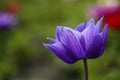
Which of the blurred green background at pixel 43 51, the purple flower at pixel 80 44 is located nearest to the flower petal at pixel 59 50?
the purple flower at pixel 80 44

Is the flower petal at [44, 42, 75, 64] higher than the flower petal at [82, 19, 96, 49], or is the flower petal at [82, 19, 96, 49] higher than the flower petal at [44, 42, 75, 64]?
the flower petal at [82, 19, 96, 49]

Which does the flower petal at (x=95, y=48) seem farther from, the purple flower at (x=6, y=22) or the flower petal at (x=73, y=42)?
the purple flower at (x=6, y=22)

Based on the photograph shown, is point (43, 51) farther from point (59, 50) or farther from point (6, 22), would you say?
point (59, 50)

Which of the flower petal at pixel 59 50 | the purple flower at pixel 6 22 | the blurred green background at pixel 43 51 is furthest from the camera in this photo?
the purple flower at pixel 6 22

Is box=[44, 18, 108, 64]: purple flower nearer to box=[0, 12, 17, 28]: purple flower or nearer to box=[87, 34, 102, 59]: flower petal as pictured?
box=[87, 34, 102, 59]: flower petal

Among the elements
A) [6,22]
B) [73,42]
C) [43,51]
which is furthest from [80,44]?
[43,51]

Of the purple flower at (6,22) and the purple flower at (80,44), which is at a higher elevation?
the purple flower at (6,22)

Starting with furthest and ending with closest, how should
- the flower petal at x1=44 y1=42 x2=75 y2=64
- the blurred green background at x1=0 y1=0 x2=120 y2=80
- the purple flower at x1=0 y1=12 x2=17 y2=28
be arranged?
the purple flower at x1=0 y1=12 x2=17 y2=28, the blurred green background at x1=0 y1=0 x2=120 y2=80, the flower petal at x1=44 y1=42 x2=75 y2=64

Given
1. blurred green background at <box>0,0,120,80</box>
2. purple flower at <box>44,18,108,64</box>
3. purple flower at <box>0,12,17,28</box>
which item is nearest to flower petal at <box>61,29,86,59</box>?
purple flower at <box>44,18,108,64</box>
